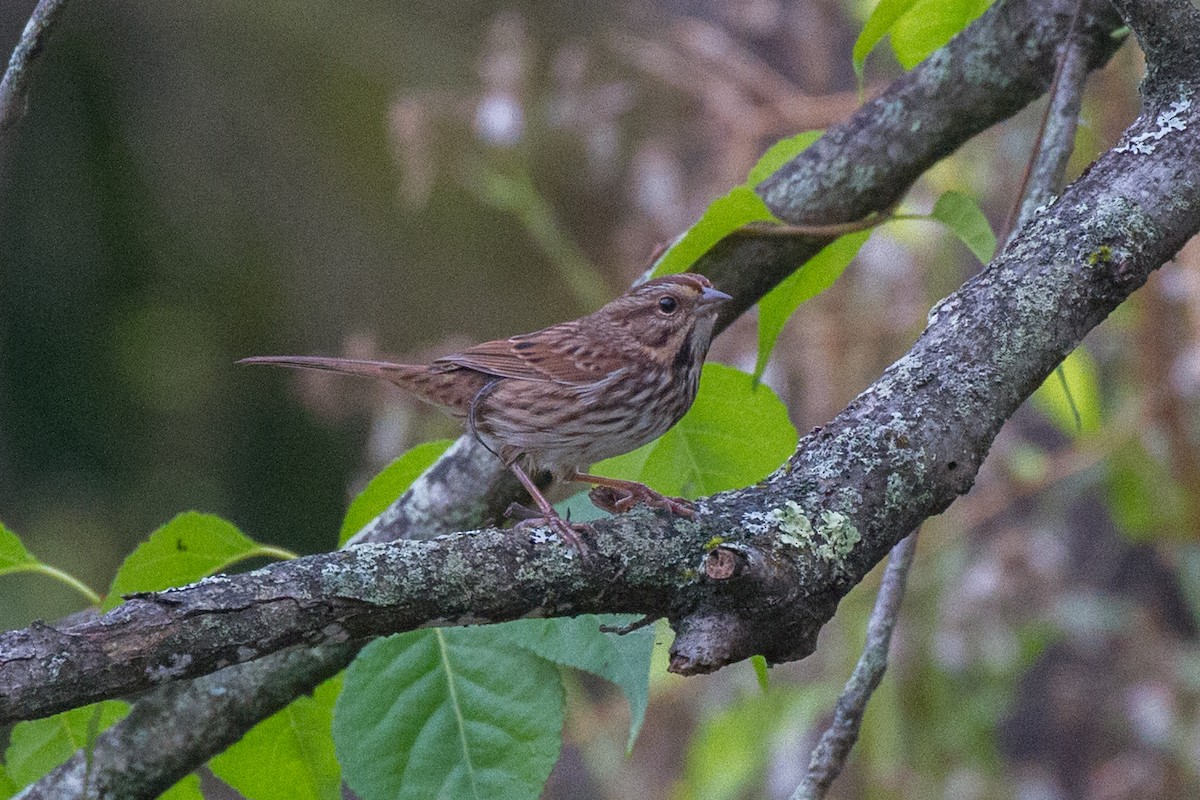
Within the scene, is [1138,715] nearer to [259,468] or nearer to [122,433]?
[259,468]

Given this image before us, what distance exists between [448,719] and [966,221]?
1325 millimetres

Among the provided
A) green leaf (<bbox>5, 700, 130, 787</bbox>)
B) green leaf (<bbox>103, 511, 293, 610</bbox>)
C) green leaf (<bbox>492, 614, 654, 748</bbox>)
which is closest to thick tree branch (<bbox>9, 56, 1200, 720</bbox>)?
green leaf (<bbox>492, 614, 654, 748</bbox>)

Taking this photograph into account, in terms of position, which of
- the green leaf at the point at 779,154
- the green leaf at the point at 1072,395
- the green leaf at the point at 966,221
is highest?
the green leaf at the point at 779,154

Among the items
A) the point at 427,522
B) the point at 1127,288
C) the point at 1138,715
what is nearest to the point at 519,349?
the point at 427,522

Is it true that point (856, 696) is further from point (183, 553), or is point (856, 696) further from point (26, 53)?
point (26, 53)

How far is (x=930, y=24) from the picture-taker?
255 centimetres

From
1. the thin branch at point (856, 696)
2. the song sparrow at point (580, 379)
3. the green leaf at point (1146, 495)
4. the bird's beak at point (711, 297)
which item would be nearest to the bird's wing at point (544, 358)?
the song sparrow at point (580, 379)

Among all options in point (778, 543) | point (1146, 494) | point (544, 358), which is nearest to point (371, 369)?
point (544, 358)

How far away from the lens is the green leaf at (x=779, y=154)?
101 inches

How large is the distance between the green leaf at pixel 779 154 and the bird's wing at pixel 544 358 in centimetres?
51

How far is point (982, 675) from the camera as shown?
4.50 m

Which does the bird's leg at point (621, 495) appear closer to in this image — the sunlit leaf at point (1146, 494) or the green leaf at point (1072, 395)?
the green leaf at point (1072, 395)

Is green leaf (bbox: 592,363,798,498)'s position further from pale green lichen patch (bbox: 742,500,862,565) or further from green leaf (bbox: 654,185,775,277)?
pale green lichen patch (bbox: 742,500,862,565)

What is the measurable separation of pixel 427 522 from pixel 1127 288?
4.72 feet
